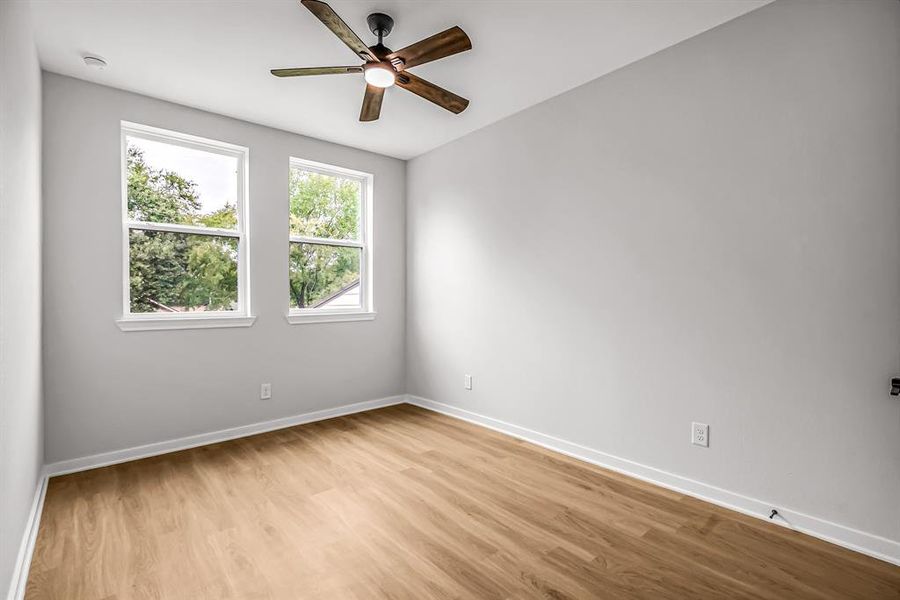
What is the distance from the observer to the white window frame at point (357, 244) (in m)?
4.08

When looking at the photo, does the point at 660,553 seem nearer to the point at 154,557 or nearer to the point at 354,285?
the point at 154,557

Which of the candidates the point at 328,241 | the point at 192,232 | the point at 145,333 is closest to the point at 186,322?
the point at 145,333

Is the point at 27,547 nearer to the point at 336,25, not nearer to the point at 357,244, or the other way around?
the point at 336,25

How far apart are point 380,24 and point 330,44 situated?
41 cm

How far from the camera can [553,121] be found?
3.33 meters

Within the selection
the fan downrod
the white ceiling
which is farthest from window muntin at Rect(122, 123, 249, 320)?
the fan downrod

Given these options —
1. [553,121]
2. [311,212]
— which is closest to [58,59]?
[311,212]

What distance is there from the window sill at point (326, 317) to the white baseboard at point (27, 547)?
1899 mm

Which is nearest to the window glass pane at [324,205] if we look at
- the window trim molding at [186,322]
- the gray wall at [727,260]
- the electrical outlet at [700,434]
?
the window trim molding at [186,322]

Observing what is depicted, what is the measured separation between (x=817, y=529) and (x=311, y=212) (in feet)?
13.5

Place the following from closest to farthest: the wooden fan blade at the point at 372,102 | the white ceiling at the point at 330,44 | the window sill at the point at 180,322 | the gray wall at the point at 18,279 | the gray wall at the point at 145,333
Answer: the gray wall at the point at 18,279, the white ceiling at the point at 330,44, the wooden fan blade at the point at 372,102, the gray wall at the point at 145,333, the window sill at the point at 180,322

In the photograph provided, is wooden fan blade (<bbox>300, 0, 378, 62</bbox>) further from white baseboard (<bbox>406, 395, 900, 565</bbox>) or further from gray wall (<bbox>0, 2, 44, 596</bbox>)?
white baseboard (<bbox>406, 395, 900, 565</bbox>)

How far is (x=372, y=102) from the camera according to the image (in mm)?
2748

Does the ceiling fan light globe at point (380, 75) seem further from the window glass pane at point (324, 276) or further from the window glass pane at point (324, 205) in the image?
the window glass pane at point (324, 276)
